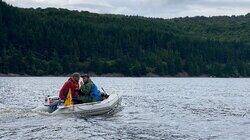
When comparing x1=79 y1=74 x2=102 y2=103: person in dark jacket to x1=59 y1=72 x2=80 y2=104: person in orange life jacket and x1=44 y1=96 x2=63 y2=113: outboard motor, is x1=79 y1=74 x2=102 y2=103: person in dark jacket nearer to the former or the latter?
x1=59 y1=72 x2=80 y2=104: person in orange life jacket

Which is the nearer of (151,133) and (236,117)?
(151,133)

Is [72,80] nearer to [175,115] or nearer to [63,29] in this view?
[175,115]

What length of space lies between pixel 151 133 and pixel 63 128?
363 cm

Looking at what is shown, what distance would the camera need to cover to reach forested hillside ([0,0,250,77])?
143 m

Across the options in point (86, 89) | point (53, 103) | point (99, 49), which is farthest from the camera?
point (99, 49)

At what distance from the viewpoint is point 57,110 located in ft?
90.5

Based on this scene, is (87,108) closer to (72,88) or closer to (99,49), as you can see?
(72,88)

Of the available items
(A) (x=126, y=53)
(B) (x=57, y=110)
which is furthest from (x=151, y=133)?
(A) (x=126, y=53)

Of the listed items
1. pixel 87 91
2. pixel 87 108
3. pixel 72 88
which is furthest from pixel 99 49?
pixel 87 108

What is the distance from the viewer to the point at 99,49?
6422 inches

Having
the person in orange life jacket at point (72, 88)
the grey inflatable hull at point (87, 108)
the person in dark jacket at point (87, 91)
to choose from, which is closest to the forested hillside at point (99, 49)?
the grey inflatable hull at point (87, 108)

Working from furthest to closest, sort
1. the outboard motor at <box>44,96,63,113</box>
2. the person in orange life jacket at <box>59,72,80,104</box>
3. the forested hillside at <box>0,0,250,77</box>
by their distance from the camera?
the forested hillside at <box>0,0,250,77</box>
the person in orange life jacket at <box>59,72,80,104</box>
the outboard motor at <box>44,96,63,113</box>

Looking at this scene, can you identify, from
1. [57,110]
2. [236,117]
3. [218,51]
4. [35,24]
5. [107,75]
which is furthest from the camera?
[218,51]

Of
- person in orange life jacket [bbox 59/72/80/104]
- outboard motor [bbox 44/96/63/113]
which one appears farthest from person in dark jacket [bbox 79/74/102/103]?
outboard motor [bbox 44/96/63/113]
